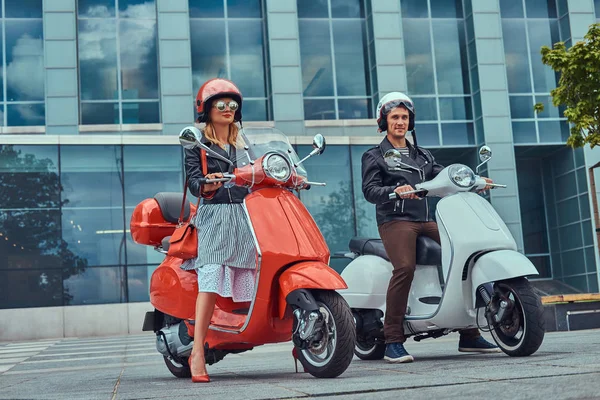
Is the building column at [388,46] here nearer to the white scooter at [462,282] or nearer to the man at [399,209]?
the man at [399,209]

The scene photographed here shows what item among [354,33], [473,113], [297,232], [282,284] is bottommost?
[282,284]

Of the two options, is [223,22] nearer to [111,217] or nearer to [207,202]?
[111,217]

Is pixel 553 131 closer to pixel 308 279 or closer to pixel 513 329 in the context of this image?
pixel 513 329

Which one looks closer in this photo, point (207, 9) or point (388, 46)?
point (388, 46)

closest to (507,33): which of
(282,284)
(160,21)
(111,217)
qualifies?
(160,21)

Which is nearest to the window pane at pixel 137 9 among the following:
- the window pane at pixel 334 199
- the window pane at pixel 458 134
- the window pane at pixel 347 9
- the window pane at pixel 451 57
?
the window pane at pixel 347 9

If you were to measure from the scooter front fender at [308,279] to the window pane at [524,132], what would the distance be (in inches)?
775

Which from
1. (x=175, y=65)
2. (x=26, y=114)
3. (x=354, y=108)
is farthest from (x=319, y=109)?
(x=26, y=114)

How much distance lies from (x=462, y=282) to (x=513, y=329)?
0.43 meters

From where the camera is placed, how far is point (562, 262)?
24.5m

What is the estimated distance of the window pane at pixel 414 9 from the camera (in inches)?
922

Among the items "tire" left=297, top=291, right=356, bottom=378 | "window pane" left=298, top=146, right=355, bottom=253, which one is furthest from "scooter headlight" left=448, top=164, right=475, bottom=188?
"window pane" left=298, top=146, right=355, bottom=253

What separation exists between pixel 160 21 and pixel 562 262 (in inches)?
517

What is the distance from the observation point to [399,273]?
17.9 ft
